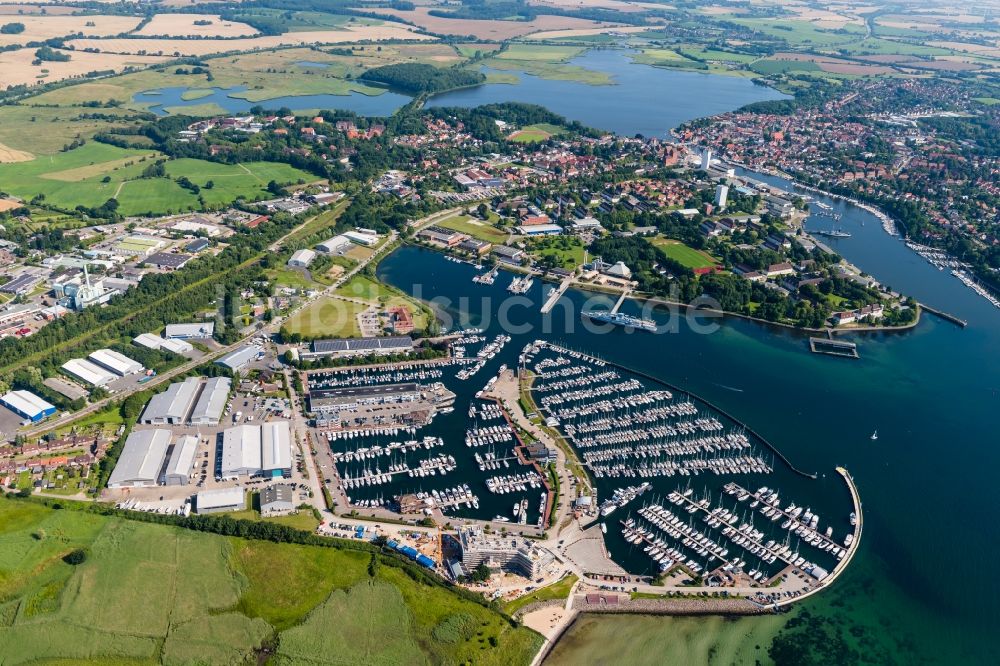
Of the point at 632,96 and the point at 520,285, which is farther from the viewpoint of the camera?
the point at 632,96

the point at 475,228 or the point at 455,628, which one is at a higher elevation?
the point at 455,628

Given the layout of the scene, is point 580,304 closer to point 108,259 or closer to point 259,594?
point 259,594

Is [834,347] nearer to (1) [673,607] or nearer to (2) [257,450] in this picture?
(1) [673,607]

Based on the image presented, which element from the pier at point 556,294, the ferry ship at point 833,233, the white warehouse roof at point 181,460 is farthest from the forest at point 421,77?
the white warehouse roof at point 181,460

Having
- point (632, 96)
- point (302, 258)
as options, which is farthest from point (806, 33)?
point (302, 258)

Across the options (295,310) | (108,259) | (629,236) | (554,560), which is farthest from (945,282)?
(108,259)

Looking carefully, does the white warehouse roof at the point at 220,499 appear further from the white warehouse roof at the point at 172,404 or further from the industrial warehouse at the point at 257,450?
the white warehouse roof at the point at 172,404

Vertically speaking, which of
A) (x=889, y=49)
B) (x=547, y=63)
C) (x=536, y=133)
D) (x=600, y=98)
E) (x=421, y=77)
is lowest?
(x=536, y=133)
